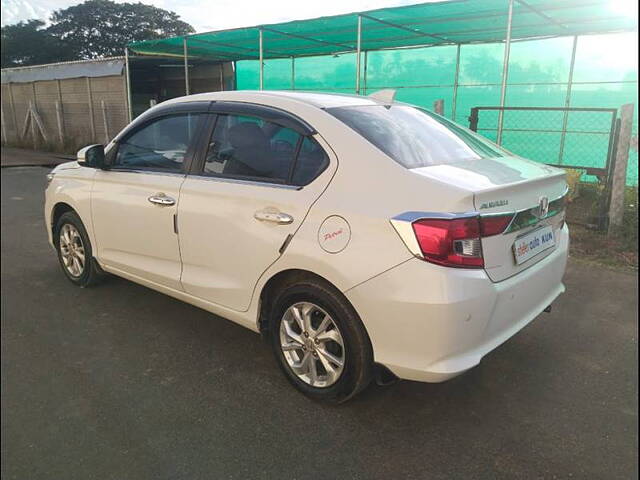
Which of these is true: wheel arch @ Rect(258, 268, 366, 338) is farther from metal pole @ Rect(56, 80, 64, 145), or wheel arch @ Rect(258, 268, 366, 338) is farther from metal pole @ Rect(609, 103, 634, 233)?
metal pole @ Rect(56, 80, 64, 145)

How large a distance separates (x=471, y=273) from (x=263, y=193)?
3.95 ft

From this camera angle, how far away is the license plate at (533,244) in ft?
8.11

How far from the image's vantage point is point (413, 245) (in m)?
2.23

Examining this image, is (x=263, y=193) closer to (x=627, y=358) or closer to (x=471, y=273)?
(x=471, y=273)

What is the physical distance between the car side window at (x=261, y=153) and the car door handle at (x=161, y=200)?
0.32m

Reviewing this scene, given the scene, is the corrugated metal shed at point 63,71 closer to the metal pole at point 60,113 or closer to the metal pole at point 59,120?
the metal pole at point 60,113

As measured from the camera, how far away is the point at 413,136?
2.91 metres

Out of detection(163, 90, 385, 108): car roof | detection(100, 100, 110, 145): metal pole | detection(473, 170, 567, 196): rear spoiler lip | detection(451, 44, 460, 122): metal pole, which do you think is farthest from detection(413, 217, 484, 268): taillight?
detection(100, 100, 110, 145): metal pole

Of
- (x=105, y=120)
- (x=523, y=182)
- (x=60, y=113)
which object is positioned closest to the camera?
(x=523, y=182)

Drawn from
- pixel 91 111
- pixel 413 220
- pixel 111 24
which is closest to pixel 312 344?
pixel 413 220

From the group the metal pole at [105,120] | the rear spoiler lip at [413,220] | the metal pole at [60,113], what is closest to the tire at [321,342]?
the rear spoiler lip at [413,220]

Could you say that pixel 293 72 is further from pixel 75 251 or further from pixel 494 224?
pixel 494 224

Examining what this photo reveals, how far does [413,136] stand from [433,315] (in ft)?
3.79

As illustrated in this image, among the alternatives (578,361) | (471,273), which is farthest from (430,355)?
(578,361)
